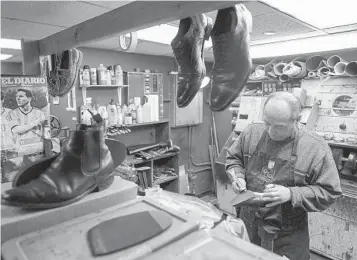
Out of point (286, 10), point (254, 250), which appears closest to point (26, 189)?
point (254, 250)

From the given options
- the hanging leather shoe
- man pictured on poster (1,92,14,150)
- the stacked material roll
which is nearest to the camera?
the hanging leather shoe

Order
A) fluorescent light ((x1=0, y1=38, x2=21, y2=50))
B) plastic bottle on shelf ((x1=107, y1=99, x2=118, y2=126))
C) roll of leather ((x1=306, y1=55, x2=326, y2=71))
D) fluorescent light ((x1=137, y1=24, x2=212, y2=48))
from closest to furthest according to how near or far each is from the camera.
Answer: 1. fluorescent light ((x1=137, y1=24, x2=212, y2=48))
2. fluorescent light ((x1=0, y1=38, x2=21, y2=50))
3. roll of leather ((x1=306, y1=55, x2=326, y2=71))
4. plastic bottle on shelf ((x1=107, y1=99, x2=118, y2=126))

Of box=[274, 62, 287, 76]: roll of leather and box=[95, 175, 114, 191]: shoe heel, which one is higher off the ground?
box=[274, 62, 287, 76]: roll of leather

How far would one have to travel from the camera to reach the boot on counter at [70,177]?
0.77 m

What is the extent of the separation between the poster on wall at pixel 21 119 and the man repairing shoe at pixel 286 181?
5.07ft

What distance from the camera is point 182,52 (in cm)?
88

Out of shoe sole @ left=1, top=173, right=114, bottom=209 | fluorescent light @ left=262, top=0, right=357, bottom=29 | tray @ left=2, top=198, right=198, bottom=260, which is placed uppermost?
fluorescent light @ left=262, top=0, right=357, bottom=29

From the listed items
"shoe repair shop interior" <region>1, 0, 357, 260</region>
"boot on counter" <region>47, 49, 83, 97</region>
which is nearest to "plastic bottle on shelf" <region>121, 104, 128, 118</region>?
"shoe repair shop interior" <region>1, 0, 357, 260</region>

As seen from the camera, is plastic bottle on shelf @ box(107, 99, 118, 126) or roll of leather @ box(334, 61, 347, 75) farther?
plastic bottle on shelf @ box(107, 99, 118, 126)

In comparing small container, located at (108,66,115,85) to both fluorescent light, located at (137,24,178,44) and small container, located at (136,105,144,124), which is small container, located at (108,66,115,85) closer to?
small container, located at (136,105,144,124)

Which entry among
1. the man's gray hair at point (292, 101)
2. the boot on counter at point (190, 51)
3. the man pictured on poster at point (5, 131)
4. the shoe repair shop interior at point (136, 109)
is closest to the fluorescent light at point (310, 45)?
the shoe repair shop interior at point (136, 109)

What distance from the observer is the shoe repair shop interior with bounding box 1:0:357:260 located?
2.41 feet

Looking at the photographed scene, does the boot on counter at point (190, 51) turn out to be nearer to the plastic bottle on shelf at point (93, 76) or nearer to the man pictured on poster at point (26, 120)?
the man pictured on poster at point (26, 120)

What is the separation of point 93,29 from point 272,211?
6.20ft
